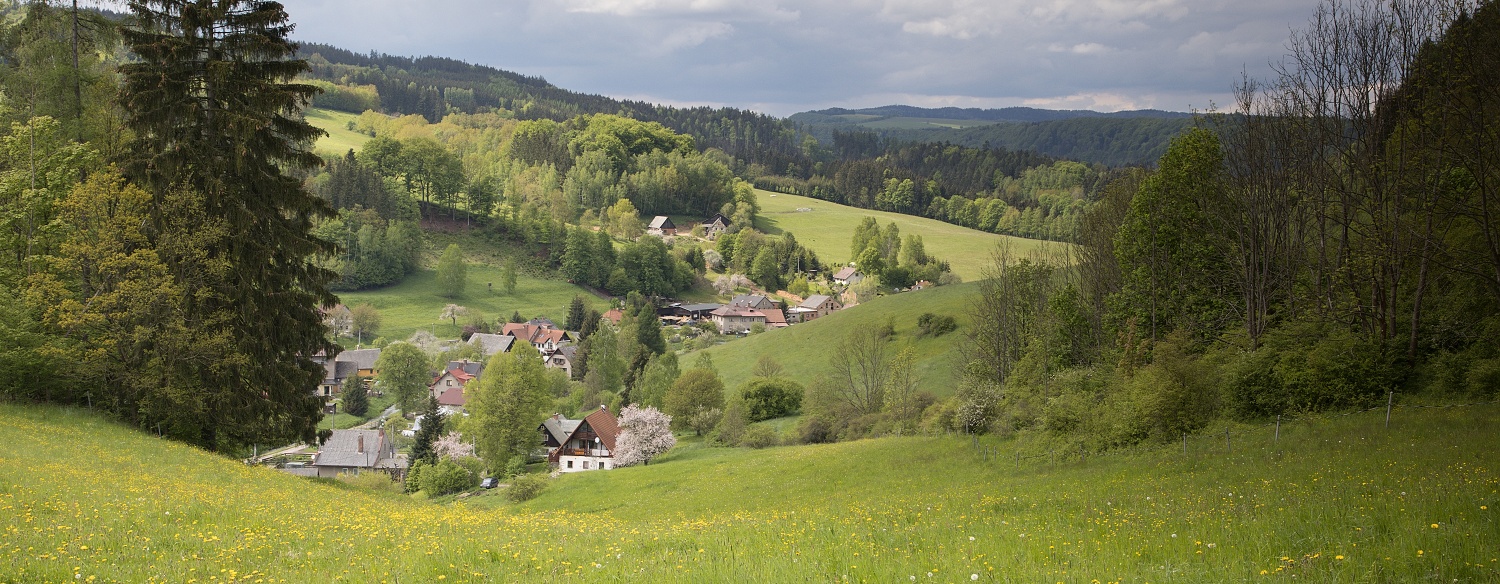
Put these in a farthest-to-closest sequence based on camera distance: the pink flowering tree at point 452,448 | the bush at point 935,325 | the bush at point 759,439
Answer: the bush at point 935,325, the pink flowering tree at point 452,448, the bush at point 759,439

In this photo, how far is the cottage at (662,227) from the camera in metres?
171

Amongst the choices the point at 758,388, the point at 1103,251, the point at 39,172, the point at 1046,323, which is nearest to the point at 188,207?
the point at 39,172

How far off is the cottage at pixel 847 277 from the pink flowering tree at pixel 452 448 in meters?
85.9

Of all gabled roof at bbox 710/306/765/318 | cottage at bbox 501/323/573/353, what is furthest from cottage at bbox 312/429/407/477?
gabled roof at bbox 710/306/765/318

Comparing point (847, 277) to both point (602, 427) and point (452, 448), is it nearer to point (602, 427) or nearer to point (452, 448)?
point (602, 427)

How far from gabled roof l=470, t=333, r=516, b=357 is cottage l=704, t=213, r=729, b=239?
2826 inches

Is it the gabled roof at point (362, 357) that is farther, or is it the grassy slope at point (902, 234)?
the grassy slope at point (902, 234)

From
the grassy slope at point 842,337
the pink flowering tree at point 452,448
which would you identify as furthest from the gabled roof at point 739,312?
the pink flowering tree at point 452,448

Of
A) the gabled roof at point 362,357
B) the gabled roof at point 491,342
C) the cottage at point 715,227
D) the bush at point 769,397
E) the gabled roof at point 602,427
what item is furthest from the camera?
the cottage at point 715,227

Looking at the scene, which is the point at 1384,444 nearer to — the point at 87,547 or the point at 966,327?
the point at 87,547

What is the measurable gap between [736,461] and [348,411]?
200 feet

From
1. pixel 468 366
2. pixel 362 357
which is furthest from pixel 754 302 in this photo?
pixel 362 357

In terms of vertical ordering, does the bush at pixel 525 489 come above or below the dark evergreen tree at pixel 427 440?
above

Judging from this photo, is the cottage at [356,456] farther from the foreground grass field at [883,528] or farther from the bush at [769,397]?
the foreground grass field at [883,528]
